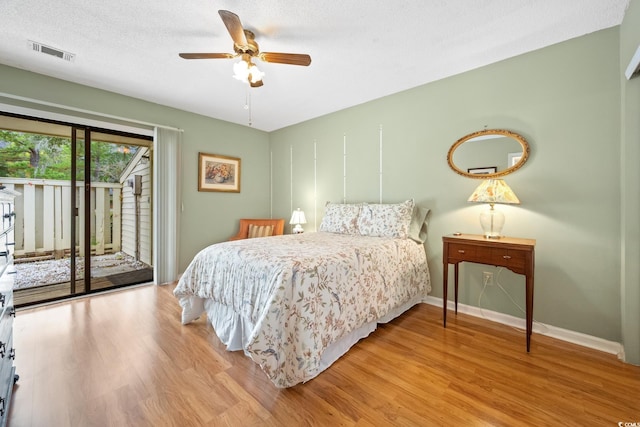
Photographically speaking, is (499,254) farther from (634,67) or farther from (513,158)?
(634,67)

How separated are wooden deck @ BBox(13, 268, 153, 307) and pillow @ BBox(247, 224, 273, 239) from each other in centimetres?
151

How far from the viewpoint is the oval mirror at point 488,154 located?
227 centimetres

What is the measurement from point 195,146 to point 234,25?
8.27ft

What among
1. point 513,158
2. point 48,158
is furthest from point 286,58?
point 48,158

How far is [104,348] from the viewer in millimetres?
1899

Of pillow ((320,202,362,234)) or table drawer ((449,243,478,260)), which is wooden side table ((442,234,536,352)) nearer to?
table drawer ((449,243,478,260))

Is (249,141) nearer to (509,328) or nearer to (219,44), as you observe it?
(219,44)

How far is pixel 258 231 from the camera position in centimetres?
402

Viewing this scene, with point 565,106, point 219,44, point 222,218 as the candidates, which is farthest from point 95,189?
point 565,106

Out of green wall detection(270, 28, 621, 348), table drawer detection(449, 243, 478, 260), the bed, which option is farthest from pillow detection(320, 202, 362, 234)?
table drawer detection(449, 243, 478, 260)

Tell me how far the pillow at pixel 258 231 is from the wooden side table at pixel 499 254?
8.76ft

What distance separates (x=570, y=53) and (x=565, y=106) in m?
0.43

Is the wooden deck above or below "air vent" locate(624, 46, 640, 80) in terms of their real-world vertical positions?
below

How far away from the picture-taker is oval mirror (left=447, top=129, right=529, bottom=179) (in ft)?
7.46
